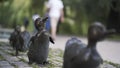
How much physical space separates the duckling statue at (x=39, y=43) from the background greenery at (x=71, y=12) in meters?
11.8

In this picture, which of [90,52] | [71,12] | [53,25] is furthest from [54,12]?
[90,52]

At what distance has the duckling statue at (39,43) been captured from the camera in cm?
675

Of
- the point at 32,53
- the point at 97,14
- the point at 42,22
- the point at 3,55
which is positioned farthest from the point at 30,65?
the point at 97,14

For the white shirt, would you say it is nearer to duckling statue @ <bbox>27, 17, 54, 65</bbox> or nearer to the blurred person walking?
the blurred person walking

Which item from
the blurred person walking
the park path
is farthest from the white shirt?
the park path

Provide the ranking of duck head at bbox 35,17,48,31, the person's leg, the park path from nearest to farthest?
duck head at bbox 35,17,48,31, the park path, the person's leg

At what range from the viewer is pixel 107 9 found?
19250 millimetres

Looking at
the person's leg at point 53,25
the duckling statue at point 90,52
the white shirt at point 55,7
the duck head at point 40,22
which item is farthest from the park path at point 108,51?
the duckling statue at point 90,52

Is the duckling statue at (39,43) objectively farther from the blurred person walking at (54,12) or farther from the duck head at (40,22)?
the blurred person walking at (54,12)

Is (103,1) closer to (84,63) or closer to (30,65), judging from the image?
(30,65)

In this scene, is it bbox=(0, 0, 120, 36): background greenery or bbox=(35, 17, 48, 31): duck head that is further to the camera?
bbox=(0, 0, 120, 36): background greenery

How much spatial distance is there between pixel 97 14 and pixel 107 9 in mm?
748

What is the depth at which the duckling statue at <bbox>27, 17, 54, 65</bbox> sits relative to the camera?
22.1ft

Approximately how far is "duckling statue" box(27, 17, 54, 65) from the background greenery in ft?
38.6
